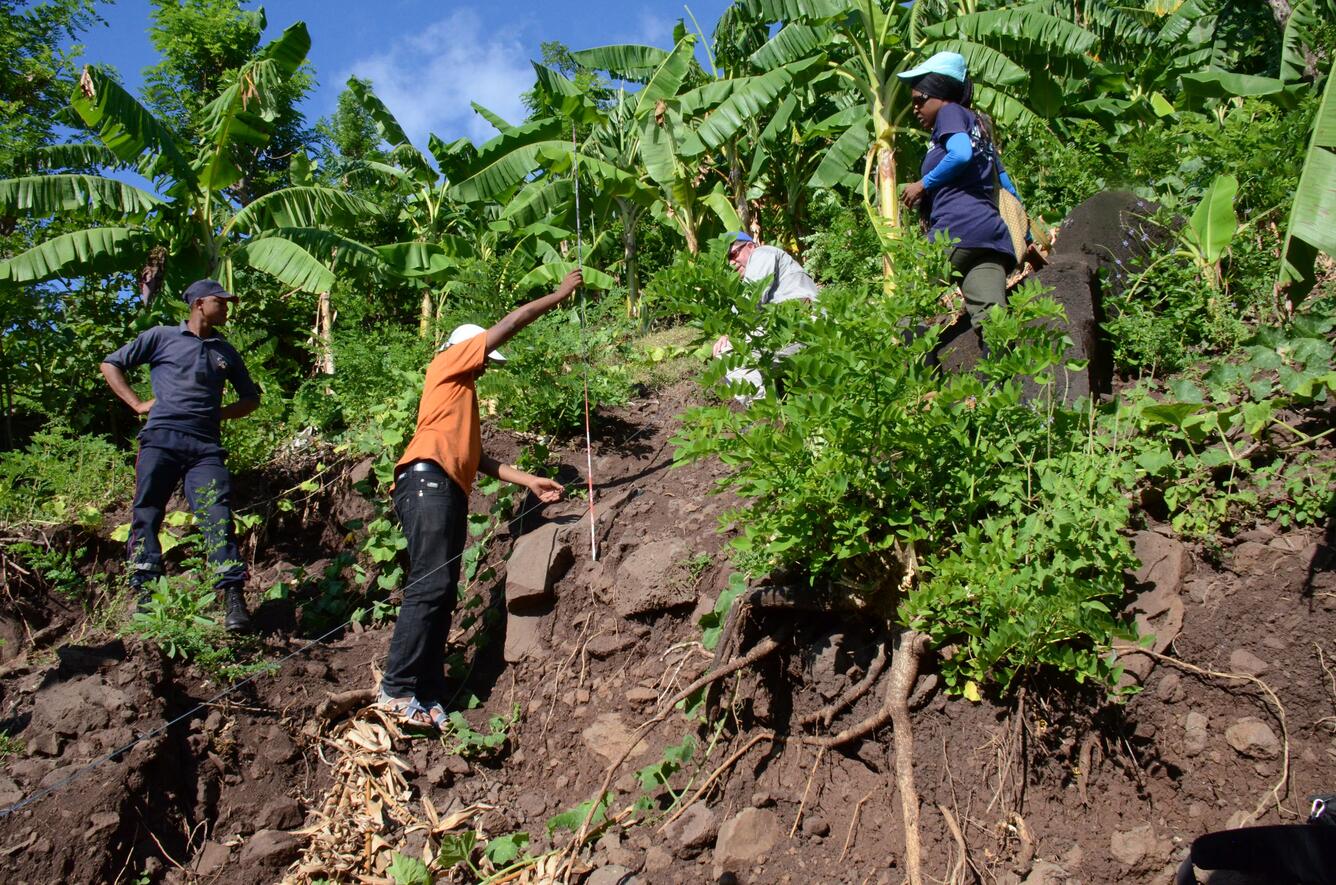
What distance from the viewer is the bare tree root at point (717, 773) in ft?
12.4

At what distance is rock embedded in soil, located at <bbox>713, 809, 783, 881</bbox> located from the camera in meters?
3.45

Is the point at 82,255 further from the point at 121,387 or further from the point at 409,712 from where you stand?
the point at 409,712

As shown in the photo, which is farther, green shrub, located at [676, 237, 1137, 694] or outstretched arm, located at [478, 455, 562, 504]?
outstretched arm, located at [478, 455, 562, 504]

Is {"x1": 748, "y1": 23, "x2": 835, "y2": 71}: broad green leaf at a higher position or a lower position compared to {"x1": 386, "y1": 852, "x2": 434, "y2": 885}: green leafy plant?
higher

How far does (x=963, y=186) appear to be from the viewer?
199 inches

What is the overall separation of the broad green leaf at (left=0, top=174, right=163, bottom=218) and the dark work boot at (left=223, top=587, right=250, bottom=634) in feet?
17.9

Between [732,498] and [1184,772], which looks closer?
[1184,772]

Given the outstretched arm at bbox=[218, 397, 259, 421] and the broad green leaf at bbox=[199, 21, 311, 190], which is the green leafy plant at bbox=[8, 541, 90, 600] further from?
the broad green leaf at bbox=[199, 21, 311, 190]

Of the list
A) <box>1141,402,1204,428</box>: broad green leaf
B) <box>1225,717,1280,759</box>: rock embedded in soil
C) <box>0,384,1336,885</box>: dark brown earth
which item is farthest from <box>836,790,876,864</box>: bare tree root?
<box>1141,402,1204,428</box>: broad green leaf

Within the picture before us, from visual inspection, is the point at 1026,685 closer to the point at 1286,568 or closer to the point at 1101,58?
the point at 1286,568

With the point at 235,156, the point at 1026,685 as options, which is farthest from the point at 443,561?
the point at 235,156

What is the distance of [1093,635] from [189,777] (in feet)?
13.3

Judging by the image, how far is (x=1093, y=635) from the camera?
3.05 m

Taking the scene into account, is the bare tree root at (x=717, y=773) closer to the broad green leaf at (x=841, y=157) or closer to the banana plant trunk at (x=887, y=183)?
the banana plant trunk at (x=887, y=183)
